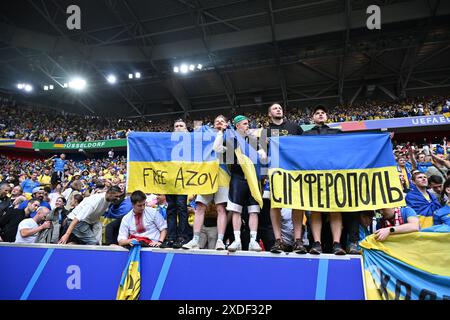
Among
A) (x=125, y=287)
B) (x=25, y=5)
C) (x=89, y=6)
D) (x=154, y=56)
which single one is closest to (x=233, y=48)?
(x=154, y=56)

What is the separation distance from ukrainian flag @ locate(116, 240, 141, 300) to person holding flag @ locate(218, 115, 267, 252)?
1.17 m

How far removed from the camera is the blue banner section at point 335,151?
3285 millimetres

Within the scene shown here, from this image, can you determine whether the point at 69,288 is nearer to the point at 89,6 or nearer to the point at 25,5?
the point at 89,6

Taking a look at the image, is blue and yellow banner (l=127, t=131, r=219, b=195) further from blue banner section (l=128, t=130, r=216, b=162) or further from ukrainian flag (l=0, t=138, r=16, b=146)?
ukrainian flag (l=0, t=138, r=16, b=146)

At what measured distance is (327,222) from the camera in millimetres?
3396

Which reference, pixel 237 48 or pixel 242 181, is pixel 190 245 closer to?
pixel 242 181

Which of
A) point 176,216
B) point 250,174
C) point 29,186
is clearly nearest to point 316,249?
point 250,174

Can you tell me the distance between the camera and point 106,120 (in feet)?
93.6

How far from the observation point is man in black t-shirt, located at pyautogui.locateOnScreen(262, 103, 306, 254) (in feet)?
10.2

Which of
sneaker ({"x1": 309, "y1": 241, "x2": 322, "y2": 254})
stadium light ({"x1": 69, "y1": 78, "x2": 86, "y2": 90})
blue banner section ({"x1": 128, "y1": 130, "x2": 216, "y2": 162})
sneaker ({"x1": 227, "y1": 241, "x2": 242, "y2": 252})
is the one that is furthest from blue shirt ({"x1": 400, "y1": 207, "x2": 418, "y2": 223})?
stadium light ({"x1": 69, "y1": 78, "x2": 86, "y2": 90})

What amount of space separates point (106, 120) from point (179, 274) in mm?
28207

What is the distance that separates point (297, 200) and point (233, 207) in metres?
0.75

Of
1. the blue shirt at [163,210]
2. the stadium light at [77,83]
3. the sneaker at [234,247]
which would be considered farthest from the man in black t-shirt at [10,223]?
the stadium light at [77,83]

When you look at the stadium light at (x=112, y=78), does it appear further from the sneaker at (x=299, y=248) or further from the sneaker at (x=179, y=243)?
the sneaker at (x=299, y=248)
